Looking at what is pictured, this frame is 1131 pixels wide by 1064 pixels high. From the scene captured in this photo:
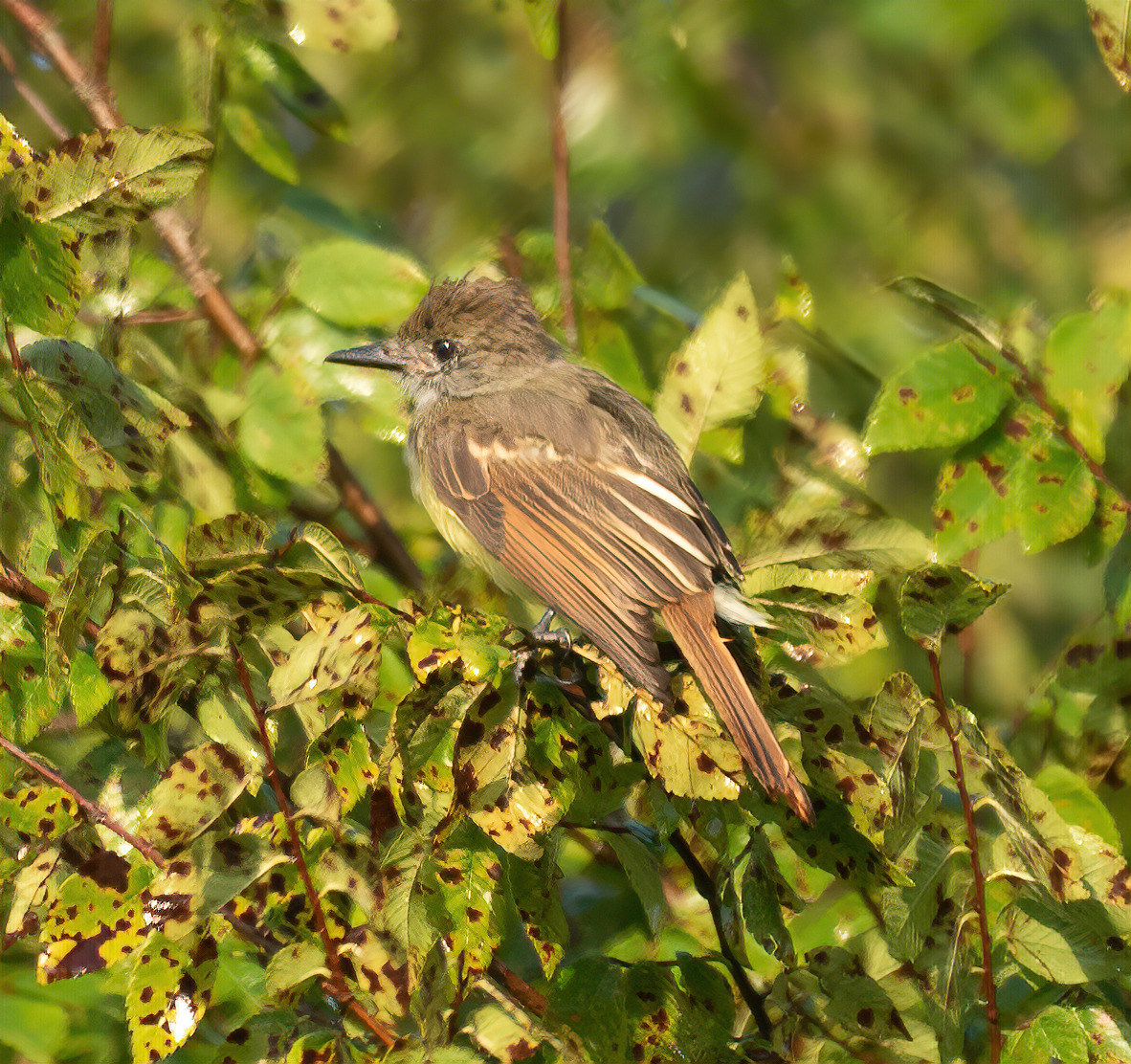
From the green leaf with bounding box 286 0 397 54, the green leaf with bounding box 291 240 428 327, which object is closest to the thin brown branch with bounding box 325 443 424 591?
the green leaf with bounding box 291 240 428 327

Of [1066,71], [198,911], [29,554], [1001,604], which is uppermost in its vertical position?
[29,554]

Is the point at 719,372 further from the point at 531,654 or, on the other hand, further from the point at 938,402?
the point at 531,654

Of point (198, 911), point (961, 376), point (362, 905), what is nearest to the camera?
point (198, 911)

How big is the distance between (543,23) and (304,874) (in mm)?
1645

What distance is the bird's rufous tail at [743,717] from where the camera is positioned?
1567 millimetres

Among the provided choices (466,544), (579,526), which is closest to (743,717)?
(579,526)

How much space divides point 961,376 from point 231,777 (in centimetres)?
134

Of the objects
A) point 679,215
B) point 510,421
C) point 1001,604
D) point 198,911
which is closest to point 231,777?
point 198,911

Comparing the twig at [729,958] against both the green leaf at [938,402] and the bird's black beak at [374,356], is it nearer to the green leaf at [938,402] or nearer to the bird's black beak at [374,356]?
the green leaf at [938,402]

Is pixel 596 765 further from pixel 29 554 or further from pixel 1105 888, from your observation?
pixel 29 554

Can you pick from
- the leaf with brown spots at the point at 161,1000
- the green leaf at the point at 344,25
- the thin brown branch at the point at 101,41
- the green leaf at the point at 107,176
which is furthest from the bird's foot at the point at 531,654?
the thin brown branch at the point at 101,41

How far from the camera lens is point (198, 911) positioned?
157 cm

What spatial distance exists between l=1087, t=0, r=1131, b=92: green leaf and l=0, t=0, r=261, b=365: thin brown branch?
169 cm

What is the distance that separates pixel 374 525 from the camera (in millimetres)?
3000
